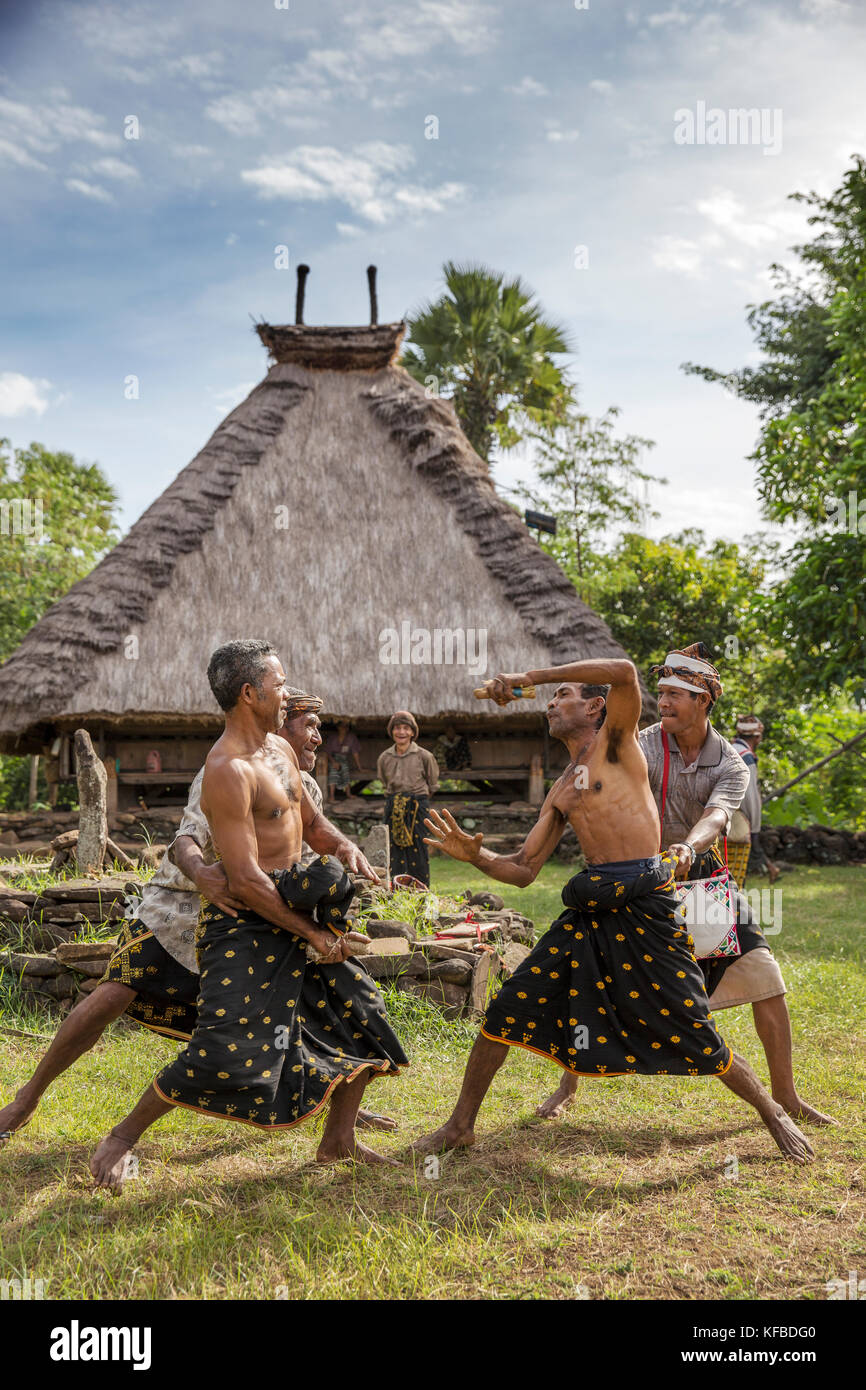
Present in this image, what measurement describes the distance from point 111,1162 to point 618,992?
1723mm

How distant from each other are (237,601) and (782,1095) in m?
10.1

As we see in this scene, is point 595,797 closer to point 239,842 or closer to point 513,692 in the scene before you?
point 513,692

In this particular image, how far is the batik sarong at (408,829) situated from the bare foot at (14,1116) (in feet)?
17.0

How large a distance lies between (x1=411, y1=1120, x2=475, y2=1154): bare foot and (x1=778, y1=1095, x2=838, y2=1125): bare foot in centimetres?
123

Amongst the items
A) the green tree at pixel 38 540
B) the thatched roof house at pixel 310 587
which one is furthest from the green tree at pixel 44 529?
the thatched roof house at pixel 310 587

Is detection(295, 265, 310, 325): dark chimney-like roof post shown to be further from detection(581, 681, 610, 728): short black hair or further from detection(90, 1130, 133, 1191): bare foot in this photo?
detection(90, 1130, 133, 1191): bare foot

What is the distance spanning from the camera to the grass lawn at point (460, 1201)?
8.15ft

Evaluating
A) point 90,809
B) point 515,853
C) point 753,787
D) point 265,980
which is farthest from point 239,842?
point 753,787

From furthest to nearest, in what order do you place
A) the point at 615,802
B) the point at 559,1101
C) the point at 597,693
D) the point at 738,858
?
the point at 738,858, the point at 559,1101, the point at 597,693, the point at 615,802

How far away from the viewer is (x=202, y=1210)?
2.88m

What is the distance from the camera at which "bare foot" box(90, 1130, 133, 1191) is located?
9.90 feet

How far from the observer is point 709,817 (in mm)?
3570

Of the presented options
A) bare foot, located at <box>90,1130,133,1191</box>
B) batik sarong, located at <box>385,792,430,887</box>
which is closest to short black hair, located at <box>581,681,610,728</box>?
bare foot, located at <box>90,1130,133,1191</box>

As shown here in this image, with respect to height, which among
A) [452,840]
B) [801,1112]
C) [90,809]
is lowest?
[801,1112]
